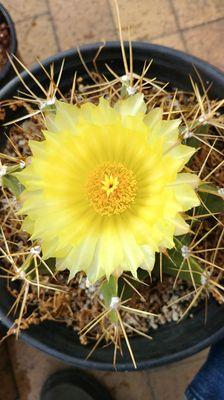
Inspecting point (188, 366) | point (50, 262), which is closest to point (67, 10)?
point (50, 262)

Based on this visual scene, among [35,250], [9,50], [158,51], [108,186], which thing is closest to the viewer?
[108,186]

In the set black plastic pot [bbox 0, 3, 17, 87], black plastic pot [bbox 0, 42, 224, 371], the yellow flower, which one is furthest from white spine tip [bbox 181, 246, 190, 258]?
black plastic pot [bbox 0, 3, 17, 87]

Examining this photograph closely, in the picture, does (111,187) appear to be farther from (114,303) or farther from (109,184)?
(114,303)

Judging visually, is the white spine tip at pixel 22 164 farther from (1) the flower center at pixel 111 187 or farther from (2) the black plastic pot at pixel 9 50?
(2) the black plastic pot at pixel 9 50

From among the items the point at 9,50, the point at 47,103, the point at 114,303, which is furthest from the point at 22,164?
the point at 9,50

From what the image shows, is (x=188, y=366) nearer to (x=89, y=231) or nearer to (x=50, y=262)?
(x=50, y=262)

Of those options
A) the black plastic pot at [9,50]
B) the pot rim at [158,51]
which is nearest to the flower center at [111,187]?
the pot rim at [158,51]
